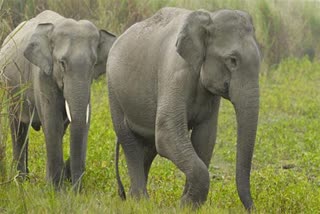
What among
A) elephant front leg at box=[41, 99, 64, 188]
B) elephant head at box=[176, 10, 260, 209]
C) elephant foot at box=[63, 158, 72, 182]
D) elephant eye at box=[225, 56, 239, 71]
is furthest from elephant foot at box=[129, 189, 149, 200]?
elephant eye at box=[225, 56, 239, 71]

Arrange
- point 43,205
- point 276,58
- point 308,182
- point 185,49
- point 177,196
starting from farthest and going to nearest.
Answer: point 276,58 < point 308,182 < point 177,196 < point 185,49 < point 43,205

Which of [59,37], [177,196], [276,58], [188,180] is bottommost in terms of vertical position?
[276,58]

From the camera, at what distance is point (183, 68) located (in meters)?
5.99

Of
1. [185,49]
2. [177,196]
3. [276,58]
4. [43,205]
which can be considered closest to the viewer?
[43,205]

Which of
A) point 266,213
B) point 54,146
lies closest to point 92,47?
point 54,146

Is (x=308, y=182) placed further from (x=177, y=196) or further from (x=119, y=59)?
(x=119, y=59)

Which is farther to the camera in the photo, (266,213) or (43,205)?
(266,213)

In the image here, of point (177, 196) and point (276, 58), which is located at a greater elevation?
point (177, 196)

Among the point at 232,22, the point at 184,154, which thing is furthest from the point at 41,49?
the point at 232,22

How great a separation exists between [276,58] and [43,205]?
456 inches

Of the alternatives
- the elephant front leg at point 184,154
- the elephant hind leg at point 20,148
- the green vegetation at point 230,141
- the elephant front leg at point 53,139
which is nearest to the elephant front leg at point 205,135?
the elephant front leg at point 184,154

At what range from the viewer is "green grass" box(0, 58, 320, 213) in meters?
5.69

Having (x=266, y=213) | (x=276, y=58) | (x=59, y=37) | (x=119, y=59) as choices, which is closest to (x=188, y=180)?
(x=266, y=213)

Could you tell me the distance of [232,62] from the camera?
5703 millimetres
